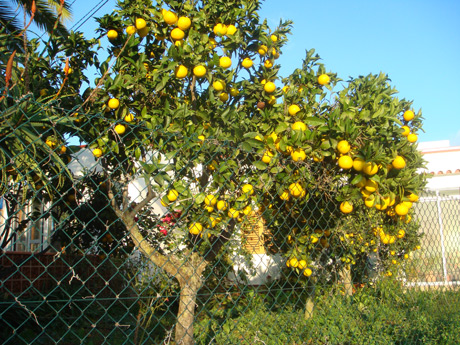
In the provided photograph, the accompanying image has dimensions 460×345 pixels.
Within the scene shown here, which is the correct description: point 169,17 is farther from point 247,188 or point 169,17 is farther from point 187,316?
point 187,316

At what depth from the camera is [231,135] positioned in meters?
2.36

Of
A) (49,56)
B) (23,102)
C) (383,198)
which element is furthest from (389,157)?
(49,56)

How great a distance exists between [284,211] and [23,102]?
1896 millimetres

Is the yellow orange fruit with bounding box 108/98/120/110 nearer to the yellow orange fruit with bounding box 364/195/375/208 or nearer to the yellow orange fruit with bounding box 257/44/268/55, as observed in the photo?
the yellow orange fruit with bounding box 257/44/268/55

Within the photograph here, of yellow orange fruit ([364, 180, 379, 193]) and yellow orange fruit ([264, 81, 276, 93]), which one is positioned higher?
yellow orange fruit ([264, 81, 276, 93])

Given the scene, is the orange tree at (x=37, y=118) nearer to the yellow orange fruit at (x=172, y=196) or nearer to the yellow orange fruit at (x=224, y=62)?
the yellow orange fruit at (x=172, y=196)

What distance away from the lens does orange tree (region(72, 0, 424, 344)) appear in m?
2.19

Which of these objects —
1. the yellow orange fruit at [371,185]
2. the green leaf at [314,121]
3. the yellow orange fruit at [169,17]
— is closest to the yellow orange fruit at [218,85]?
the yellow orange fruit at [169,17]

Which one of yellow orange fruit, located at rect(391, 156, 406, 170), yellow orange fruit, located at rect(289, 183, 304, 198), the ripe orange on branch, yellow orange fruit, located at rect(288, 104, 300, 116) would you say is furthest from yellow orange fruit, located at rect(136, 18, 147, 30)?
yellow orange fruit, located at rect(391, 156, 406, 170)

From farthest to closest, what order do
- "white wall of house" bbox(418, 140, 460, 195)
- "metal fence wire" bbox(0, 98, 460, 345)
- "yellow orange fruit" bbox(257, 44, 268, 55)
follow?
"white wall of house" bbox(418, 140, 460, 195) < "yellow orange fruit" bbox(257, 44, 268, 55) < "metal fence wire" bbox(0, 98, 460, 345)

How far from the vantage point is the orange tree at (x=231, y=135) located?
2193 millimetres

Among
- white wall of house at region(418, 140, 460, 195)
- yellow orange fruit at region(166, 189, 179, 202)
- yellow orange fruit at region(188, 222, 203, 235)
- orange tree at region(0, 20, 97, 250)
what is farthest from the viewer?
white wall of house at region(418, 140, 460, 195)

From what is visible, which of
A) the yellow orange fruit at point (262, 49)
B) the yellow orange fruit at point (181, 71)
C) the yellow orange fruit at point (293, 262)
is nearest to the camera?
the yellow orange fruit at point (181, 71)

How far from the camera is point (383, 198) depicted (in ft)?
7.63
